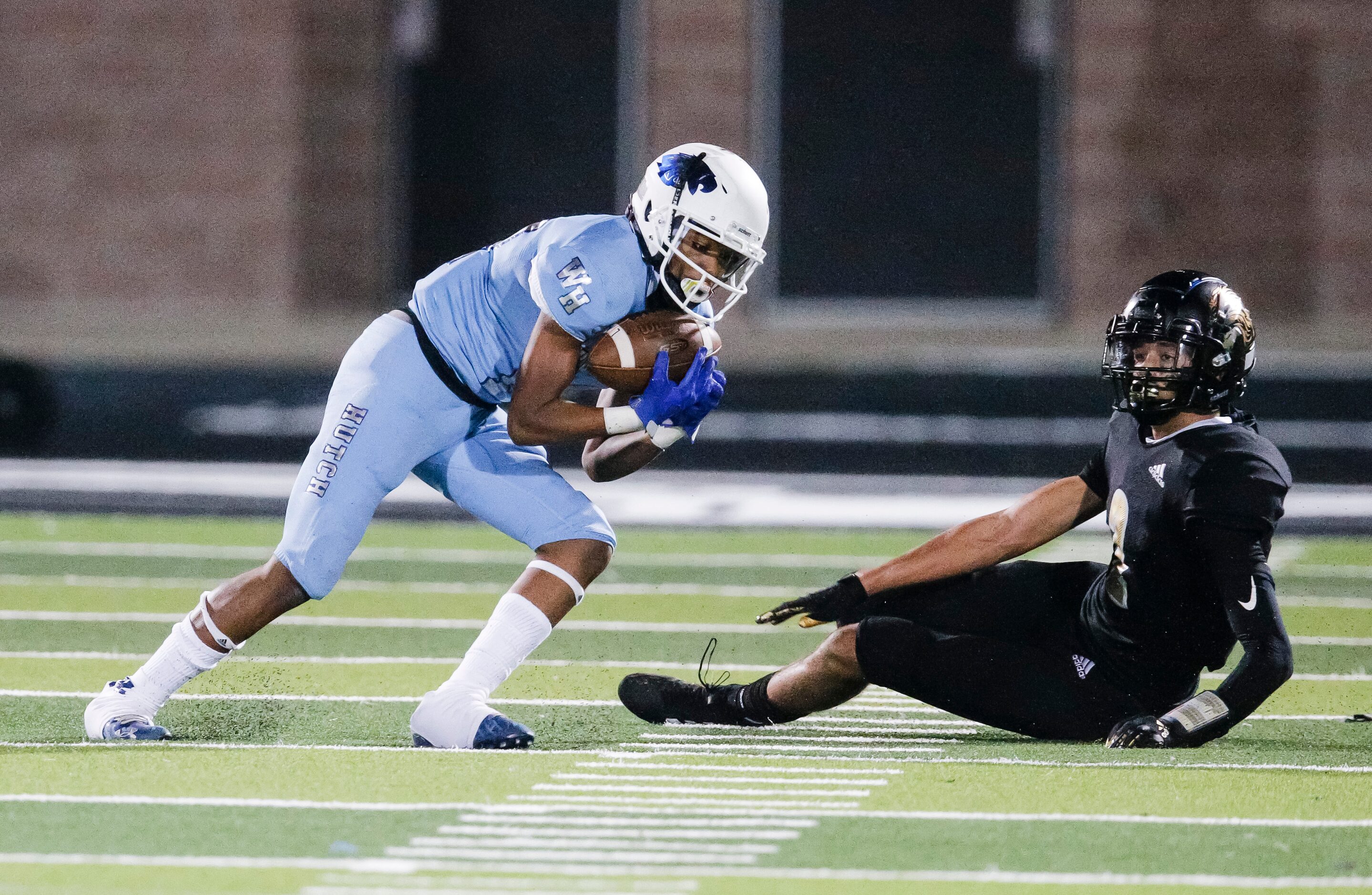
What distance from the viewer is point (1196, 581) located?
410 cm

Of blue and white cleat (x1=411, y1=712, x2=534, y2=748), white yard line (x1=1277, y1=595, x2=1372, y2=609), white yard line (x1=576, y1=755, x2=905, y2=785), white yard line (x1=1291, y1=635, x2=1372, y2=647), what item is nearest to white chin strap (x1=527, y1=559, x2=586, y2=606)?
blue and white cleat (x1=411, y1=712, x2=534, y2=748)

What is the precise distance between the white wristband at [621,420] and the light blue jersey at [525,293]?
16cm

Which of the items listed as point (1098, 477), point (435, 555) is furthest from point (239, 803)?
point (435, 555)

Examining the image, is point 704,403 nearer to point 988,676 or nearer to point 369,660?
point 988,676

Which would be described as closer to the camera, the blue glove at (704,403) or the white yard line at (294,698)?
the blue glove at (704,403)

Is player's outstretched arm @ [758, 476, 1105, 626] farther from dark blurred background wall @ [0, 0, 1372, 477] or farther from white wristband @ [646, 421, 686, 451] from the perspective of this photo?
dark blurred background wall @ [0, 0, 1372, 477]

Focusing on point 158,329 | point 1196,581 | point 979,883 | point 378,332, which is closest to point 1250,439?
point 1196,581

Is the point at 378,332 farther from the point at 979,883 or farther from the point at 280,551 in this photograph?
the point at 979,883

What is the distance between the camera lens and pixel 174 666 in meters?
4.30

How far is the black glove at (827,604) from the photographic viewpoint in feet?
13.8

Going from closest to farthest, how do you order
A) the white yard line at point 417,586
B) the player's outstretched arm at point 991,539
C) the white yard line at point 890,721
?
the player's outstretched arm at point 991,539, the white yard line at point 890,721, the white yard line at point 417,586

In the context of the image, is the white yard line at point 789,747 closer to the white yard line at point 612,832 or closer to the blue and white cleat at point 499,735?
the blue and white cleat at point 499,735

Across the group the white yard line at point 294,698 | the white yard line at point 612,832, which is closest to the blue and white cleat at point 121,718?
the white yard line at point 294,698

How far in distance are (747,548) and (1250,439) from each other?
502cm
